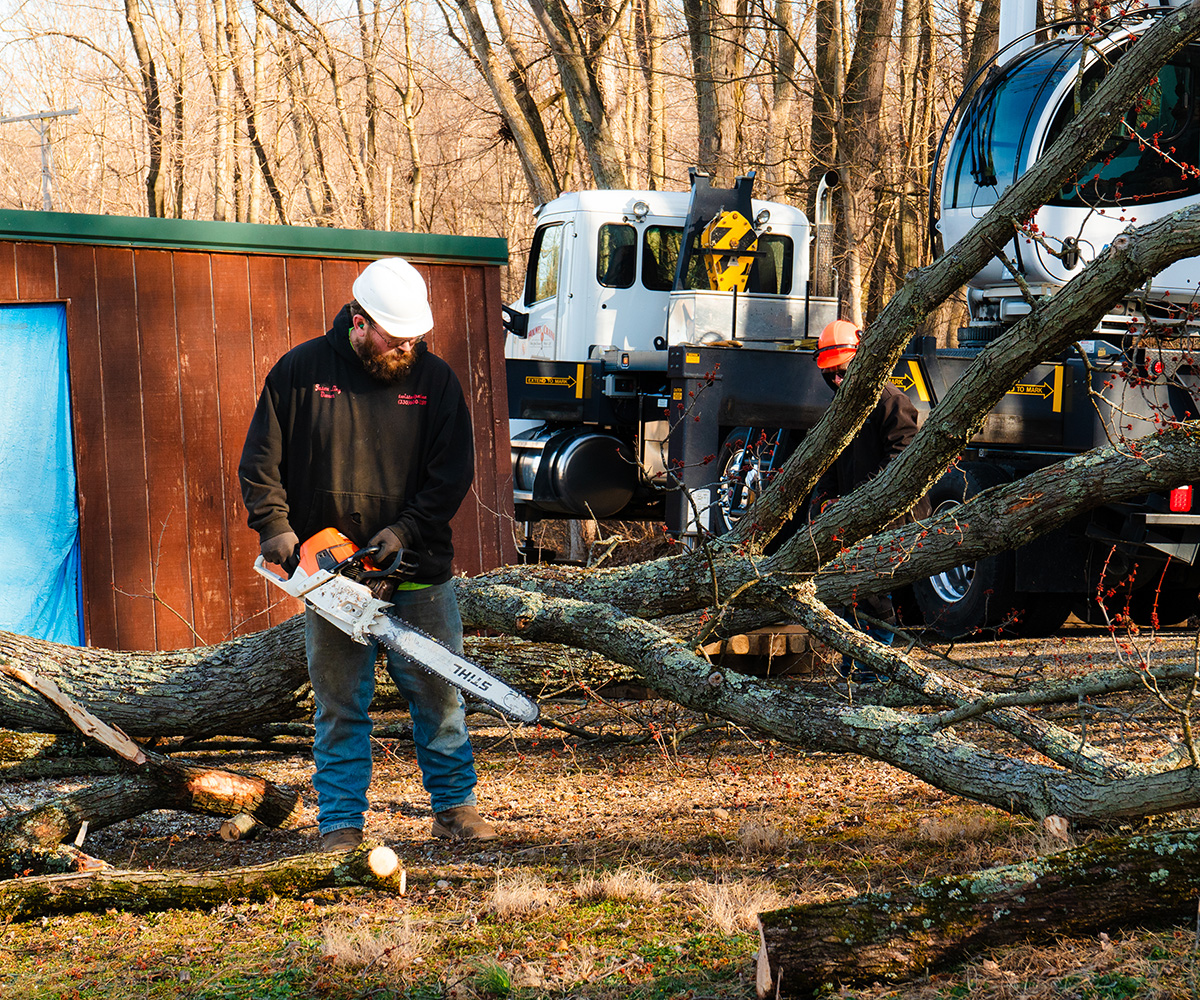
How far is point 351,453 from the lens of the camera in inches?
162

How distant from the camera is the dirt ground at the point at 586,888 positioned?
2.94 meters

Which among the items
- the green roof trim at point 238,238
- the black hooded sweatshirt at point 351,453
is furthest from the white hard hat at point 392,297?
the green roof trim at point 238,238

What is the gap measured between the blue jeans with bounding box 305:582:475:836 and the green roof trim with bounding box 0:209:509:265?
149 inches

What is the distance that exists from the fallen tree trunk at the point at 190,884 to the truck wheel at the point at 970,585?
510cm

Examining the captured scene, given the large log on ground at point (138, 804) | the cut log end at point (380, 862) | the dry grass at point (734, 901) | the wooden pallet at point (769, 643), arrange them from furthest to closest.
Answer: the wooden pallet at point (769, 643)
the large log on ground at point (138, 804)
the cut log end at point (380, 862)
the dry grass at point (734, 901)

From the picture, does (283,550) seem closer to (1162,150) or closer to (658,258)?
(1162,150)

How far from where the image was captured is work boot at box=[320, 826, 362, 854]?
401cm

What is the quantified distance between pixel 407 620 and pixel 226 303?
399 centimetres

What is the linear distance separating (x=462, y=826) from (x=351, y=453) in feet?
4.50

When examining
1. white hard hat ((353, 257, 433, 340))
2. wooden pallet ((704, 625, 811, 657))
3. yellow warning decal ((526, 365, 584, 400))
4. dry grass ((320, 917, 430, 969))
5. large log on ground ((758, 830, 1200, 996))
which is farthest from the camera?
yellow warning decal ((526, 365, 584, 400))

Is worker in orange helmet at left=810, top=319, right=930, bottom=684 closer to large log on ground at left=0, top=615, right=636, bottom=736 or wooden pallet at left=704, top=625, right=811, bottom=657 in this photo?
wooden pallet at left=704, top=625, right=811, bottom=657

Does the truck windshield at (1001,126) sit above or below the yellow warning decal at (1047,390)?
above

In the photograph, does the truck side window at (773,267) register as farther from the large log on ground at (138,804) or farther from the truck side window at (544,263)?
the large log on ground at (138,804)

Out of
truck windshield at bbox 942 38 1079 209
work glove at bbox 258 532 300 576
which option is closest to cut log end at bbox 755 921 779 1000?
work glove at bbox 258 532 300 576
